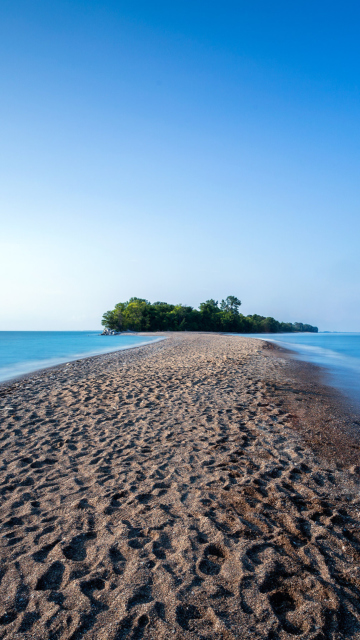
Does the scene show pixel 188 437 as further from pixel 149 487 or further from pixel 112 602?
pixel 112 602

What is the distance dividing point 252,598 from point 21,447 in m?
5.48

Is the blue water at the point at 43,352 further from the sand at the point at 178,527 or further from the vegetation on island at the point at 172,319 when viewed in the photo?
the vegetation on island at the point at 172,319

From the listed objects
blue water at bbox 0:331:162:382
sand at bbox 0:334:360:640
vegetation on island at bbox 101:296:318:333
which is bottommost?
sand at bbox 0:334:360:640

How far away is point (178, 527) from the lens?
403cm

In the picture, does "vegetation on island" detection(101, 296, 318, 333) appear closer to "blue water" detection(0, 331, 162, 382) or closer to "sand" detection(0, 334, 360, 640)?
"blue water" detection(0, 331, 162, 382)

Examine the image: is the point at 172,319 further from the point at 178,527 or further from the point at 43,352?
the point at 178,527

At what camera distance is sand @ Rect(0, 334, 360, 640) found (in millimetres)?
2824

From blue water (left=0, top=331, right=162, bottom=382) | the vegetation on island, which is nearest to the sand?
blue water (left=0, top=331, right=162, bottom=382)

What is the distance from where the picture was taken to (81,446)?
6727 mm

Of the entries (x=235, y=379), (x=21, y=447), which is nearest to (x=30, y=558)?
(x=21, y=447)

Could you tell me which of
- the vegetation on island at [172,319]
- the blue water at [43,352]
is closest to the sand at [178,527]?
the blue water at [43,352]

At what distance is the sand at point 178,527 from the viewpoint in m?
2.82

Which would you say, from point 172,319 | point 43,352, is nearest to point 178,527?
point 43,352

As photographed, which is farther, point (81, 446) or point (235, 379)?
point (235, 379)
